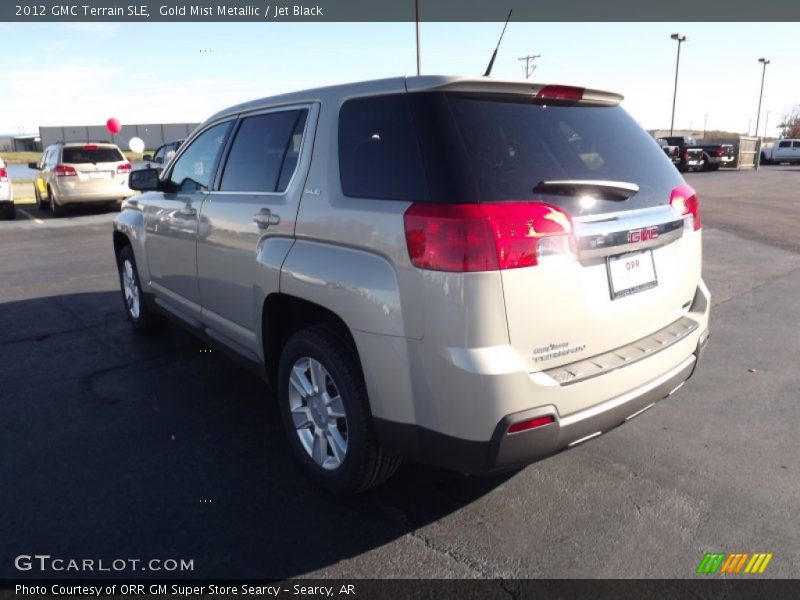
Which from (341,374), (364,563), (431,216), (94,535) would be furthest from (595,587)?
(94,535)

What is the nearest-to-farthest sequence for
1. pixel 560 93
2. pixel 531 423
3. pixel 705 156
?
1. pixel 531 423
2. pixel 560 93
3. pixel 705 156

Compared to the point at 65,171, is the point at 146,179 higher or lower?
higher

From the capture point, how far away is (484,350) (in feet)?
7.51

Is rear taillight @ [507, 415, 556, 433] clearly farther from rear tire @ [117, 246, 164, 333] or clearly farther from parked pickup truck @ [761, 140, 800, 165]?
parked pickup truck @ [761, 140, 800, 165]

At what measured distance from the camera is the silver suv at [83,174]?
48.9ft

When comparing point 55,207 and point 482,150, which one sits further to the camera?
point 55,207

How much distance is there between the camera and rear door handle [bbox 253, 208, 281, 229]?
3.16 m

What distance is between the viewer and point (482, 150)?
244cm

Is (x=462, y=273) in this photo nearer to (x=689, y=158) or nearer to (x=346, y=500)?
(x=346, y=500)

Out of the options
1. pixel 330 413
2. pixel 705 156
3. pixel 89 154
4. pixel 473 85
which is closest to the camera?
pixel 473 85

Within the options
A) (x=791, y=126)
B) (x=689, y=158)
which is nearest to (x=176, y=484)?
(x=689, y=158)

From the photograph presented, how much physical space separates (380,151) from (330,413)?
1.23m

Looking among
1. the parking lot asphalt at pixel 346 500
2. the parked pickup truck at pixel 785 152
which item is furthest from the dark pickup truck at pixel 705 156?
the parking lot asphalt at pixel 346 500

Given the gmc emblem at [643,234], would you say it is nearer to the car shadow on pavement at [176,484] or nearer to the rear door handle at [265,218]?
the car shadow on pavement at [176,484]
